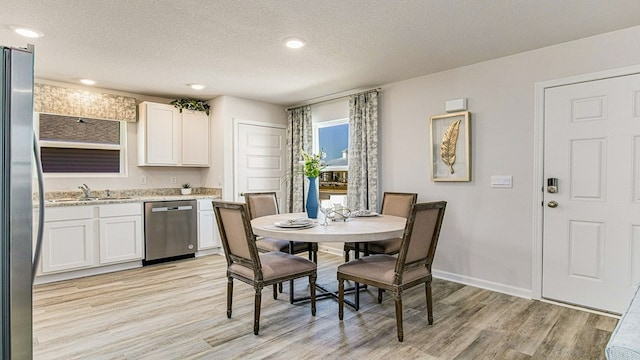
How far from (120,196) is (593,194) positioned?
530 centimetres

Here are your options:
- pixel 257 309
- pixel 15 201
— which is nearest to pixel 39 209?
pixel 15 201

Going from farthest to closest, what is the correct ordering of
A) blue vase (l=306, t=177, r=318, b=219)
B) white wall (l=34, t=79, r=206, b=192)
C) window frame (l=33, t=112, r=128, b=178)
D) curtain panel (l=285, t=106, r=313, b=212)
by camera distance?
curtain panel (l=285, t=106, r=313, b=212) → white wall (l=34, t=79, r=206, b=192) → window frame (l=33, t=112, r=128, b=178) → blue vase (l=306, t=177, r=318, b=219)

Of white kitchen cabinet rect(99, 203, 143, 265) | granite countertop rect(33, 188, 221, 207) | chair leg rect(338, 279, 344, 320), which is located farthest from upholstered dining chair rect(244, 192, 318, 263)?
white kitchen cabinet rect(99, 203, 143, 265)

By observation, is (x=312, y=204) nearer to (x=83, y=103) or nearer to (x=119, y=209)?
(x=119, y=209)

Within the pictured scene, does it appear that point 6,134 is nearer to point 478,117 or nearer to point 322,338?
point 322,338

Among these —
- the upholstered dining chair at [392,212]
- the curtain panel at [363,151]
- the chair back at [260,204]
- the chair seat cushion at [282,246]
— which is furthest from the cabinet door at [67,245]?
the curtain panel at [363,151]

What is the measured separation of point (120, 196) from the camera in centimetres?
464

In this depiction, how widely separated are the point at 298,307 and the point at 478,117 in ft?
8.47

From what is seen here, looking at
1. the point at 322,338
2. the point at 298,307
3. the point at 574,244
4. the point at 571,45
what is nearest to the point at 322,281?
the point at 298,307

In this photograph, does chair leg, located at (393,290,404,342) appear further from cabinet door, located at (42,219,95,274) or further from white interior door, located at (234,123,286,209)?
cabinet door, located at (42,219,95,274)

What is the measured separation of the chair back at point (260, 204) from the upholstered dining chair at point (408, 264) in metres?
1.49

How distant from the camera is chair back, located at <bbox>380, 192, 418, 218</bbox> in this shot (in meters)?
3.63

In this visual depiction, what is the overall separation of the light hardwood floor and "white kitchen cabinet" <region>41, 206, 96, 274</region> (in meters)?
0.30

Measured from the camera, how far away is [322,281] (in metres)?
3.72
